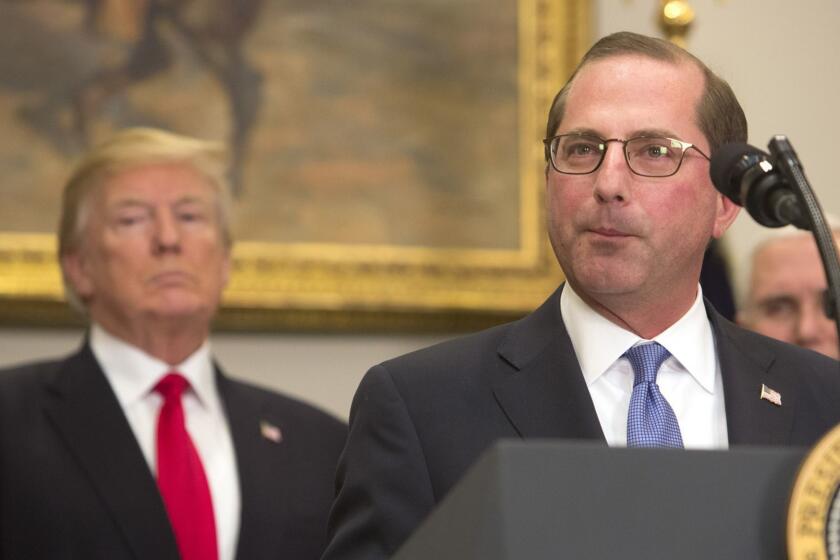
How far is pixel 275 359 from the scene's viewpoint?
5551 millimetres

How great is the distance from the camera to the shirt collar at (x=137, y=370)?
14.4 feet

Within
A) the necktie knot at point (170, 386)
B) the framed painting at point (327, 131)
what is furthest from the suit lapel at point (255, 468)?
the framed painting at point (327, 131)

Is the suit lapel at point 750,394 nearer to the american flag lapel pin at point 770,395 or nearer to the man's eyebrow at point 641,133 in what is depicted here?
the american flag lapel pin at point 770,395

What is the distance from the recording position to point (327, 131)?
5707 mm

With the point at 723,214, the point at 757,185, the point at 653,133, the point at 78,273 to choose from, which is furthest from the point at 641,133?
the point at 78,273

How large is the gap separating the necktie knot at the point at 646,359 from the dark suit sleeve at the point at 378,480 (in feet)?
1.41

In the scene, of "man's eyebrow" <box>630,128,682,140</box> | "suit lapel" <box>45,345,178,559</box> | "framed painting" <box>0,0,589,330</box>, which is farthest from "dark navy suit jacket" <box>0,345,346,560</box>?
"man's eyebrow" <box>630,128,682,140</box>

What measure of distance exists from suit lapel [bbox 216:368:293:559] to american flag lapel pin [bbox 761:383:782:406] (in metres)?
1.62

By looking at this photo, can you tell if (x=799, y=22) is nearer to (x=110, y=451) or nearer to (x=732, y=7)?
(x=732, y=7)

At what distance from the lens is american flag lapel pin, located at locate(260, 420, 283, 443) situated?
173 inches

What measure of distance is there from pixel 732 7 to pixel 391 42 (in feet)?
4.39

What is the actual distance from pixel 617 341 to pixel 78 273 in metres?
2.22

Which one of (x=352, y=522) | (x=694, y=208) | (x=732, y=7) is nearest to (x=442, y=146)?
(x=732, y=7)

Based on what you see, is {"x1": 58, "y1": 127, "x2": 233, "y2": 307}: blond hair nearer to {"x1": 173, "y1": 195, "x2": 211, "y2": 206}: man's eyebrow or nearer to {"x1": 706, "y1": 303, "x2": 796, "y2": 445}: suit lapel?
{"x1": 173, "y1": 195, "x2": 211, "y2": 206}: man's eyebrow
